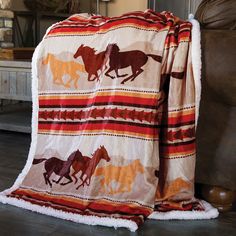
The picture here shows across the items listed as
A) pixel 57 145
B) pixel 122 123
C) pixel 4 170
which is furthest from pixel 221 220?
pixel 4 170

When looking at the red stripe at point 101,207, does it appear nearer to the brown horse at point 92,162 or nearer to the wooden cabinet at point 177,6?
the brown horse at point 92,162

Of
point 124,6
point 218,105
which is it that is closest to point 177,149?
point 218,105

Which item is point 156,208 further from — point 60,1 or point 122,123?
point 60,1

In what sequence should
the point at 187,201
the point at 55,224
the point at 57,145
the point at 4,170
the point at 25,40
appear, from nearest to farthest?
the point at 55,224 → the point at 187,201 → the point at 57,145 → the point at 4,170 → the point at 25,40

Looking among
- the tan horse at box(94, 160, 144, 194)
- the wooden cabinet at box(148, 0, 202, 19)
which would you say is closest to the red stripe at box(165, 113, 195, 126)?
the tan horse at box(94, 160, 144, 194)

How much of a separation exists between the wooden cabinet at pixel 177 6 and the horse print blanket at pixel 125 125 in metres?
3.23

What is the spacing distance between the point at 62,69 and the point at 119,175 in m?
0.44

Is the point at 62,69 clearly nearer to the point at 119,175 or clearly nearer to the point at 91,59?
the point at 91,59

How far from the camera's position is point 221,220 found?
4.26ft

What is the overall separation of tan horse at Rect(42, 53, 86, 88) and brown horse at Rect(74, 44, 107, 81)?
3cm

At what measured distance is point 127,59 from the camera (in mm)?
1349

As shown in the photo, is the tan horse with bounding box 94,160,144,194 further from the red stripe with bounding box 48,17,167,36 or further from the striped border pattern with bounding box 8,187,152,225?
the red stripe with bounding box 48,17,167,36

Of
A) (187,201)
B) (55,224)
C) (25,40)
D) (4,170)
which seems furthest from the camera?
(25,40)

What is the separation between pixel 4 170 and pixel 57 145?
448mm
